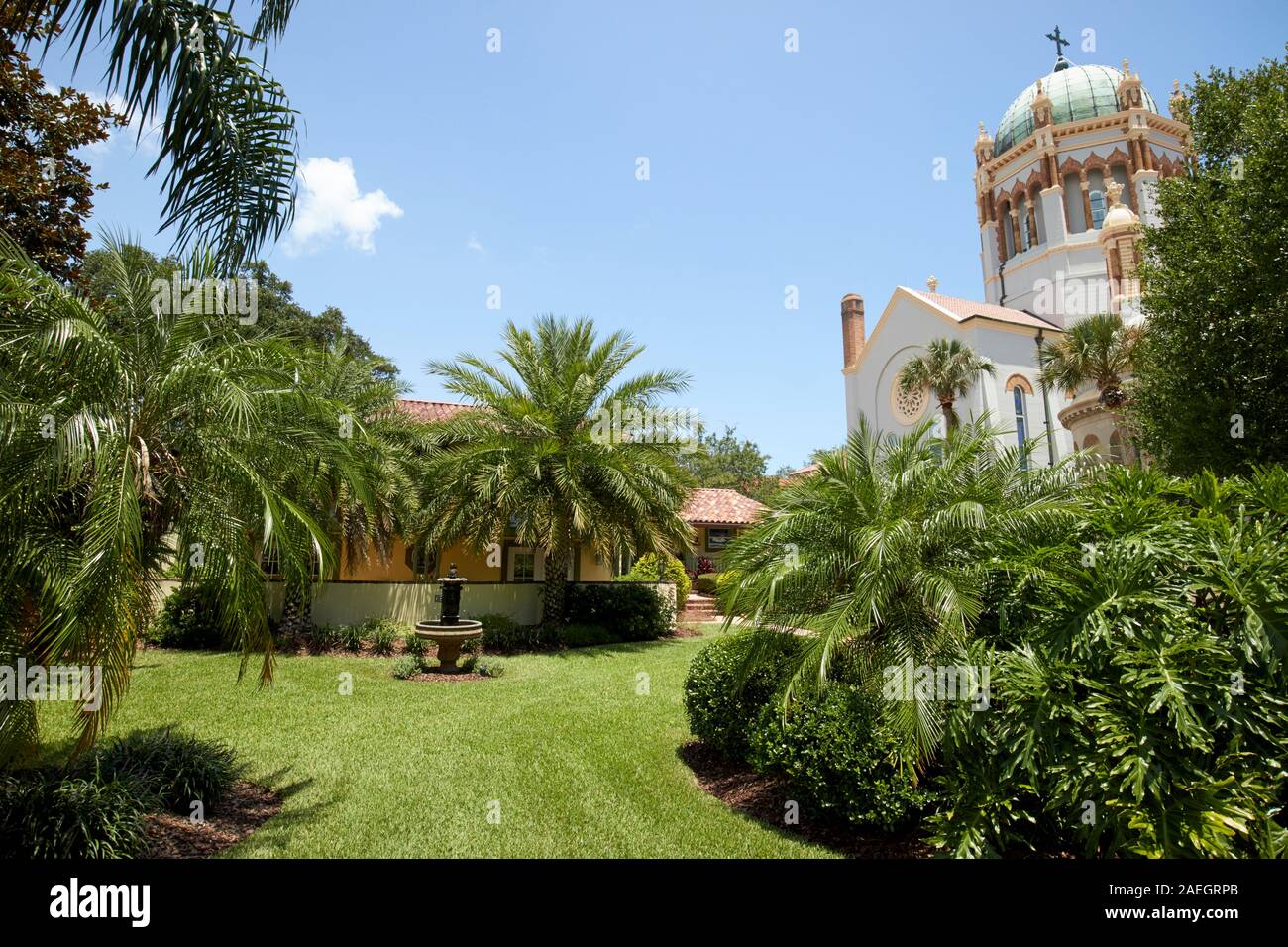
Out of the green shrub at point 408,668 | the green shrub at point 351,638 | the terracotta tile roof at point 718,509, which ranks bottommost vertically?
the green shrub at point 408,668

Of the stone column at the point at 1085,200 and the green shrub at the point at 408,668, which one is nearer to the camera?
the green shrub at the point at 408,668

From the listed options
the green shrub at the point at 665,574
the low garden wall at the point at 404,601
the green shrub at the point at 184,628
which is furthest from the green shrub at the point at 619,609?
the green shrub at the point at 184,628

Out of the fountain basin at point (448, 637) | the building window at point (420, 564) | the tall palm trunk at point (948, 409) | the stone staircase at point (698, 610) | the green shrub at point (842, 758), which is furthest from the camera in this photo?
the tall palm trunk at point (948, 409)

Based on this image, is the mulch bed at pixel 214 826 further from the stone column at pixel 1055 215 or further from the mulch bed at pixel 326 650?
the stone column at pixel 1055 215

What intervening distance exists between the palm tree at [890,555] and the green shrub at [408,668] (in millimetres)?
8156

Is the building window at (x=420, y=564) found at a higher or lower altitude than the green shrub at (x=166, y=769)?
higher

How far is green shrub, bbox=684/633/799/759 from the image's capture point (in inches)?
275

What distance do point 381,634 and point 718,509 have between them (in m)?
18.0

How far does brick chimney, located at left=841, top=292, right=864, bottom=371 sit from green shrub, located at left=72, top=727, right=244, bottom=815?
42420mm

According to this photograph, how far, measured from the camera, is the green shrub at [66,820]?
A: 4648 mm

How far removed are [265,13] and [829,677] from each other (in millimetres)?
7703
